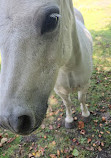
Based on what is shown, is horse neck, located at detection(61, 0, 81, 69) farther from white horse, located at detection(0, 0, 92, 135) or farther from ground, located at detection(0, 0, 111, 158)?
ground, located at detection(0, 0, 111, 158)

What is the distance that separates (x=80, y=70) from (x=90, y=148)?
159 cm

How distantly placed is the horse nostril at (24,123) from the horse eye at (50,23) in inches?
26.8

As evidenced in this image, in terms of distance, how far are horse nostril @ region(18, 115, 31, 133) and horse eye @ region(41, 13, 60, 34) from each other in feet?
2.23

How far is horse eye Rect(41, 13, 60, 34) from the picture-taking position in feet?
3.88

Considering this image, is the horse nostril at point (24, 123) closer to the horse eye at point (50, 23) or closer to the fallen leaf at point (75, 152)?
the horse eye at point (50, 23)

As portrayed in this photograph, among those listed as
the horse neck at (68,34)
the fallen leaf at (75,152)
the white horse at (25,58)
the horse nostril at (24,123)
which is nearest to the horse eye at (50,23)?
the white horse at (25,58)

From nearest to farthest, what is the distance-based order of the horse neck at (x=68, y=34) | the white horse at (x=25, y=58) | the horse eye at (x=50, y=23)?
the white horse at (x=25, y=58)
the horse eye at (x=50, y=23)
the horse neck at (x=68, y=34)

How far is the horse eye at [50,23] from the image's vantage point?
1183 millimetres

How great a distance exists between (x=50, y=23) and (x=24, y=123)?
820 mm

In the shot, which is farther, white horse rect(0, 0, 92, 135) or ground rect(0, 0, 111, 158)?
ground rect(0, 0, 111, 158)

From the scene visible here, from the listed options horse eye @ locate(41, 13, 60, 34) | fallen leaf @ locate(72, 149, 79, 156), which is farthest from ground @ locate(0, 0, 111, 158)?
horse eye @ locate(41, 13, 60, 34)

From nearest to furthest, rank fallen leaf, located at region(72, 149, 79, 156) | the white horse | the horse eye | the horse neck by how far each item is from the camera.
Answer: the white horse → the horse eye → the horse neck → fallen leaf, located at region(72, 149, 79, 156)

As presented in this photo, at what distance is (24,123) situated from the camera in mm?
1141

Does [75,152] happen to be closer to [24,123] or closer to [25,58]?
[24,123]
